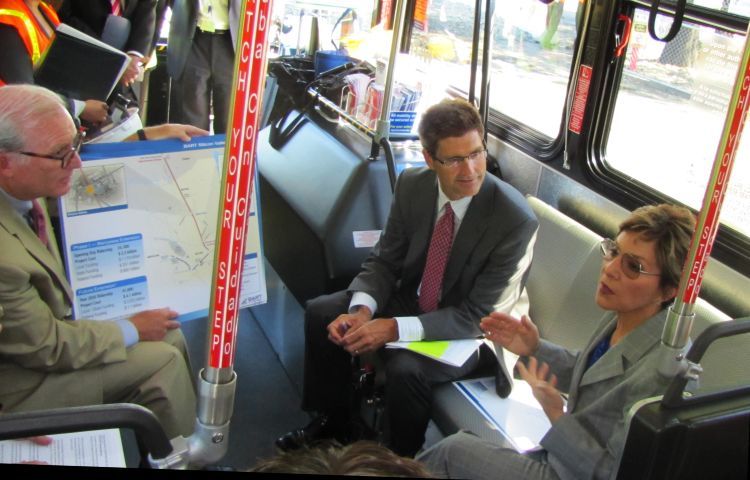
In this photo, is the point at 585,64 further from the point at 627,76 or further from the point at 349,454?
the point at 349,454

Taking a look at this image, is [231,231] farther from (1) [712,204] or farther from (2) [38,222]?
(2) [38,222]

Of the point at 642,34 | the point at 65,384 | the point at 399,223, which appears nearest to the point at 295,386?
the point at 399,223

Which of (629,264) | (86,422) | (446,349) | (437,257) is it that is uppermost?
(629,264)

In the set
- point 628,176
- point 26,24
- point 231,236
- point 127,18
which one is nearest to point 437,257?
point 628,176

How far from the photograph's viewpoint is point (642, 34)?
2.99 m

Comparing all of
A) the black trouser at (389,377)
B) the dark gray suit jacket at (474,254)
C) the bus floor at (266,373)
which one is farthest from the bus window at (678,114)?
the bus floor at (266,373)

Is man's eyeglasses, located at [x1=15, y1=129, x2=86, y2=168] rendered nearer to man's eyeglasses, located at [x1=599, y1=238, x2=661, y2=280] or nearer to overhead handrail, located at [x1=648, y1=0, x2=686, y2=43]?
man's eyeglasses, located at [x1=599, y1=238, x2=661, y2=280]

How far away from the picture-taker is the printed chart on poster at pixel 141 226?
2381mm

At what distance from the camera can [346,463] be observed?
96 cm

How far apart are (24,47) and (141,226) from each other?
165 centimetres

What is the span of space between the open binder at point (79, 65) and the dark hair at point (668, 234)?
7.81ft

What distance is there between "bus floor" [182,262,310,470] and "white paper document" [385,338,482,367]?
811mm

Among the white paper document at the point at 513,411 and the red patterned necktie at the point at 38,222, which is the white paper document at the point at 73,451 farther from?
the white paper document at the point at 513,411

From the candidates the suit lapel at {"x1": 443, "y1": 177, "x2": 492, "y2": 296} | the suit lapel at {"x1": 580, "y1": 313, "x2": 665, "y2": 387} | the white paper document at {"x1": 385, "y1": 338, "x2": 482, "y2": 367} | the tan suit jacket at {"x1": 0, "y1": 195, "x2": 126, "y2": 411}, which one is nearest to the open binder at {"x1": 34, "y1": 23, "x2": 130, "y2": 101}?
the tan suit jacket at {"x1": 0, "y1": 195, "x2": 126, "y2": 411}
